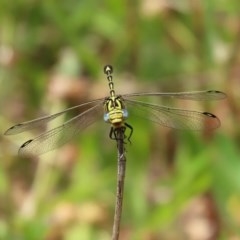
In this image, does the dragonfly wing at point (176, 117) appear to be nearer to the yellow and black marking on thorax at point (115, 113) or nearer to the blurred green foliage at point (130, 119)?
the yellow and black marking on thorax at point (115, 113)

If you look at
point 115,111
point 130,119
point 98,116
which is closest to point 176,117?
point 98,116

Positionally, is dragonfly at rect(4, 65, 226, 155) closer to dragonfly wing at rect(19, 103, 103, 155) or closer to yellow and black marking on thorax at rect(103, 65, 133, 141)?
dragonfly wing at rect(19, 103, 103, 155)

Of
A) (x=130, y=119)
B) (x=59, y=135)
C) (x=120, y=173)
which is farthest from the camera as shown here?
(x=130, y=119)

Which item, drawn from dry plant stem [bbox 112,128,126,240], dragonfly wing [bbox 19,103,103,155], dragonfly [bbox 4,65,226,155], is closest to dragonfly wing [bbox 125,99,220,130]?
dragonfly [bbox 4,65,226,155]

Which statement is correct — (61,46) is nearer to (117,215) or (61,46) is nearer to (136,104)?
(136,104)

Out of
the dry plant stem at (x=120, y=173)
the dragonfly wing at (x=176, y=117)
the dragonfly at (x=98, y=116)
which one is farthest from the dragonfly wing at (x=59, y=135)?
the dry plant stem at (x=120, y=173)

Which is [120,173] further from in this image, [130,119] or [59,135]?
[130,119]
